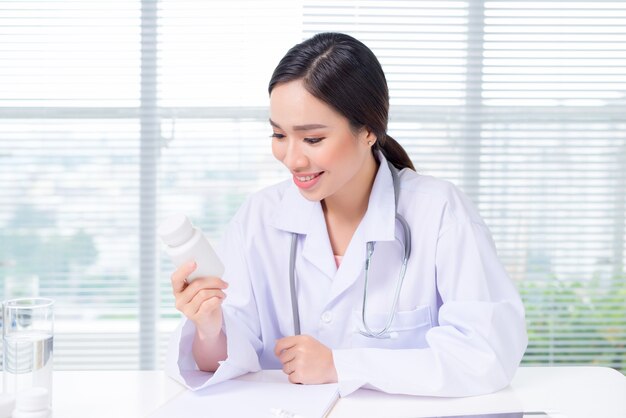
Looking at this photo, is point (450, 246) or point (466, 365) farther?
point (450, 246)

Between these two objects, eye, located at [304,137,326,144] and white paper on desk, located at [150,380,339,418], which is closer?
white paper on desk, located at [150,380,339,418]

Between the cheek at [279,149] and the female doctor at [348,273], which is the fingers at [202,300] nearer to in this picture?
the female doctor at [348,273]

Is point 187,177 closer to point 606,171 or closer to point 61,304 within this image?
point 61,304

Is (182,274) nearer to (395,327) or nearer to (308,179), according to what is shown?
(308,179)

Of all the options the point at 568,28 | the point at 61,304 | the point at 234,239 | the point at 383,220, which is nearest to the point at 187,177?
the point at 61,304

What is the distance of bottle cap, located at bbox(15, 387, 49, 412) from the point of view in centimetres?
112

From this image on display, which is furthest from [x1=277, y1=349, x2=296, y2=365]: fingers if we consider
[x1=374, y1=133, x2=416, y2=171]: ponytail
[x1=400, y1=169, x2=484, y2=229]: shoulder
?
[x1=374, y1=133, x2=416, y2=171]: ponytail

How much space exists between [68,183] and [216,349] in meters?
1.69

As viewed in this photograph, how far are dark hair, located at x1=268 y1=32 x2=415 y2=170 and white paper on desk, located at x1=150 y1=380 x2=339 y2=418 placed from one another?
22.7 inches

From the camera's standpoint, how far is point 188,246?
117 centimetres

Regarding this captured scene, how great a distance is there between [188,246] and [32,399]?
0.34m

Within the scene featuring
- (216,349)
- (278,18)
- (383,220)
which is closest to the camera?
→ (216,349)

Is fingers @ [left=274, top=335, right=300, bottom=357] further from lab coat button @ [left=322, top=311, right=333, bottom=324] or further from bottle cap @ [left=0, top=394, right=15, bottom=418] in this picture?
bottle cap @ [left=0, top=394, right=15, bottom=418]

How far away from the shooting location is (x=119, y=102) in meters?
2.85
